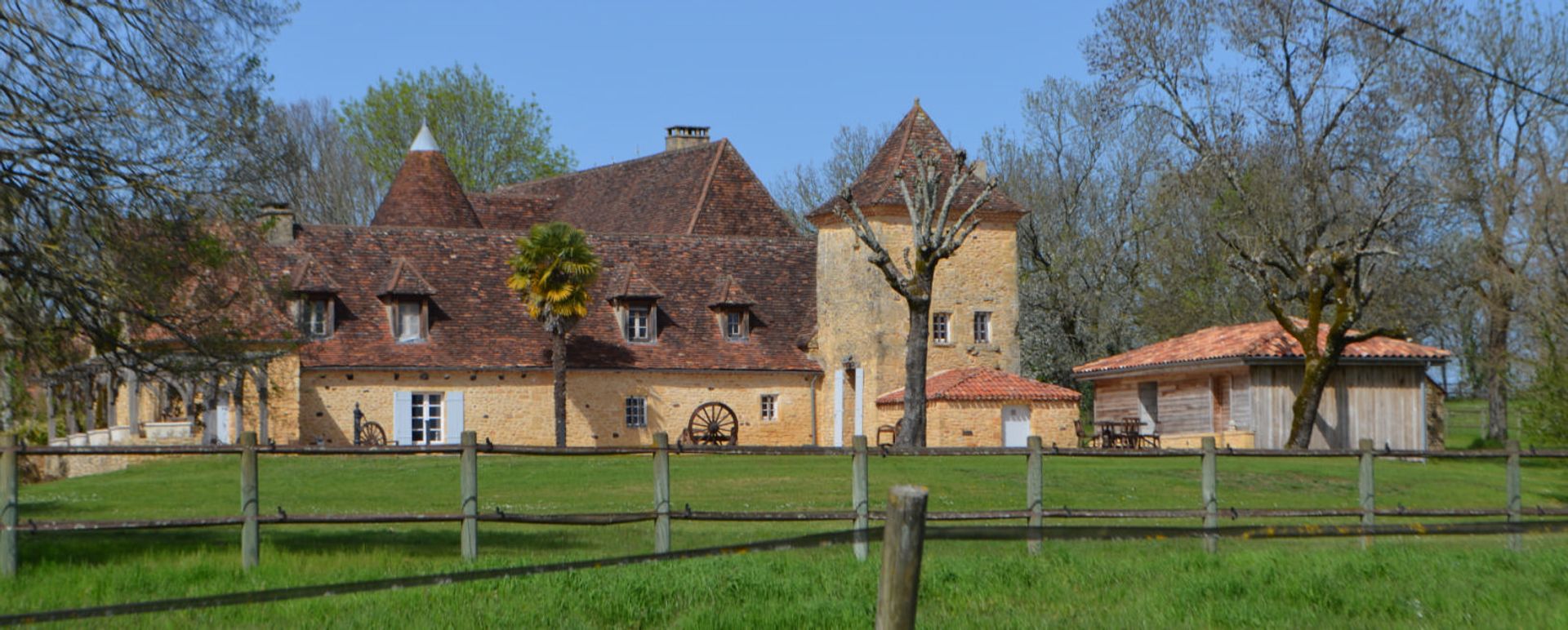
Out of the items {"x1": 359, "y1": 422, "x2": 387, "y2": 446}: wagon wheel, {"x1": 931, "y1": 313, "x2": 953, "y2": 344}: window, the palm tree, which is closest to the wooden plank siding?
{"x1": 931, "y1": 313, "x2": 953, "y2": 344}: window

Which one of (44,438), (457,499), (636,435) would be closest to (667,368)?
(636,435)

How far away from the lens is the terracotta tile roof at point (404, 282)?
1521 inches

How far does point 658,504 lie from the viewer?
1357 centimetres

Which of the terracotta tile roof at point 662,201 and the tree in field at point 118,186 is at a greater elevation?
the terracotta tile roof at point 662,201

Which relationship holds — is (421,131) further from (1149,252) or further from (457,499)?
(457,499)

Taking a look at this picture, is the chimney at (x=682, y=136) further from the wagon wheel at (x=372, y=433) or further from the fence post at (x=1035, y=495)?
the fence post at (x=1035, y=495)

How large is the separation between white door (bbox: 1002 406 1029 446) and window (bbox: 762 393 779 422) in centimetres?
657

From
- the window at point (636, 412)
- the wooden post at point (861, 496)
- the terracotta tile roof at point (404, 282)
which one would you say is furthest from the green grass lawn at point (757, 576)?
the window at point (636, 412)

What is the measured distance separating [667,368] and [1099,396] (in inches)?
448

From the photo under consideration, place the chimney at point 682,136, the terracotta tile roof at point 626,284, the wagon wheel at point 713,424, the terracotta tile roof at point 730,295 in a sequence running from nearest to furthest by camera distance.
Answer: the wagon wheel at point 713,424
the terracotta tile roof at point 626,284
the terracotta tile roof at point 730,295
the chimney at point 682,136

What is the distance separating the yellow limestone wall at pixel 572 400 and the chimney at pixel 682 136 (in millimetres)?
16029

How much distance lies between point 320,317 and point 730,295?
10.0 meters

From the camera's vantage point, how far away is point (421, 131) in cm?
5016

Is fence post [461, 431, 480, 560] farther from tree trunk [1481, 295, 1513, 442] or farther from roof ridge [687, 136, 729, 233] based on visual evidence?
roof ridge [687, 136, 729, 233]
